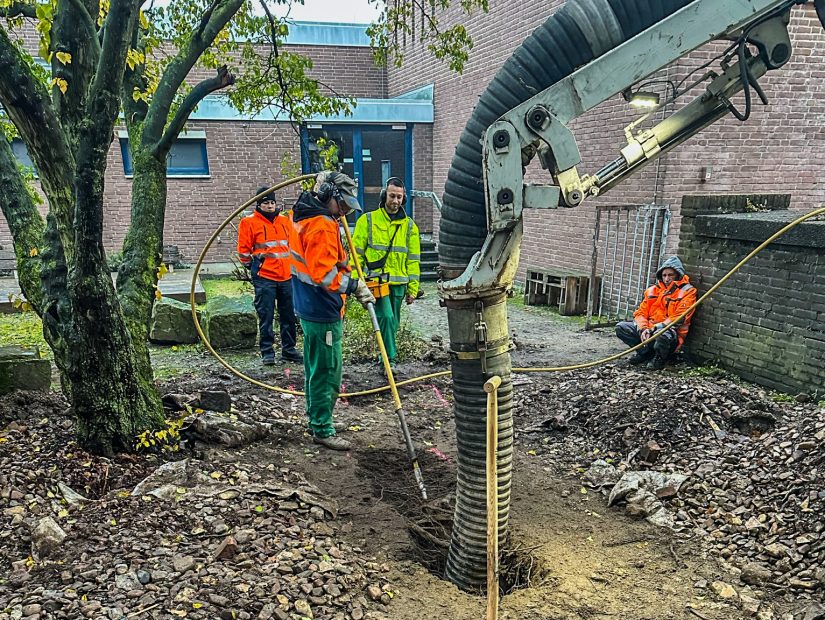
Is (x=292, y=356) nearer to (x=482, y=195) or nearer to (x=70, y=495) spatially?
(x=70, y=495)

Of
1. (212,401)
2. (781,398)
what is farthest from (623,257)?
(212,401)

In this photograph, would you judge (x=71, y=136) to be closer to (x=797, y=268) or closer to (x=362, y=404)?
(x=362, y=404)

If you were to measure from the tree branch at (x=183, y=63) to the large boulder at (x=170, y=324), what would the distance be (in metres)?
3.81

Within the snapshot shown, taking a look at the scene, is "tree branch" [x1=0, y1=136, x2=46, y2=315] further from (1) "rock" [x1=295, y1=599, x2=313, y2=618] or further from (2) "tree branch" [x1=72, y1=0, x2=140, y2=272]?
(1) "rock" [x1=295, y1=599, x2=313, y2=618]

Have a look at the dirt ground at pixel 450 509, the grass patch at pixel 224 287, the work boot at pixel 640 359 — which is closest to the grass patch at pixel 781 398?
the dirt ground at pixel 450 509

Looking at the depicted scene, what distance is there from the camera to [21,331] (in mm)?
8961

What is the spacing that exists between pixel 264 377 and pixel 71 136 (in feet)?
11.8

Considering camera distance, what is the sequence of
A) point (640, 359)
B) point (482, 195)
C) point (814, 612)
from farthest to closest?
point (640, 359) < point (814, 612) < point (482, 195)

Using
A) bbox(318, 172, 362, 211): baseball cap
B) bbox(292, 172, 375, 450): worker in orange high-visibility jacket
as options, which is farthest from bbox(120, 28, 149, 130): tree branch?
bbox(318, 172, 362, 211): baseball cap

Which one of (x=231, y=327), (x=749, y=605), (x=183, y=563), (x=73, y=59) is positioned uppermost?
(x=73, y=59)

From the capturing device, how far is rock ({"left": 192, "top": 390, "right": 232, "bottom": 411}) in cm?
519

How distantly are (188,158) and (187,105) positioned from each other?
11323 mm

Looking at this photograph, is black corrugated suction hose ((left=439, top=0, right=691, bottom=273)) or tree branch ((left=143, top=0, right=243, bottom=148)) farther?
tree branch ((left=143, top=0, right=243, bottom=148))

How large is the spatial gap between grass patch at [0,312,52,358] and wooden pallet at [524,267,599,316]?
316 inches
